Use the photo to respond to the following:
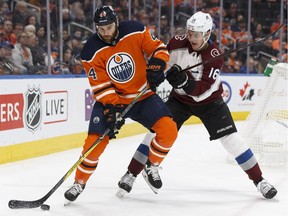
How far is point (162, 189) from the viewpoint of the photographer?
3.51 metres

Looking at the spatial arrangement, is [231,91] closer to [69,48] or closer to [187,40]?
[69,48]

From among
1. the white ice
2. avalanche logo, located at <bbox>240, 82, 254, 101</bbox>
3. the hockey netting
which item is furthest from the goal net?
avalanche logo, located at <bbox>240, 82, 254, 101</bbox>

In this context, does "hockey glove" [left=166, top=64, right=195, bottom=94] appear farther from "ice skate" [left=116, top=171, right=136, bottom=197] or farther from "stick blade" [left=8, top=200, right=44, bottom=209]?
"stick blade" [left=8, top=200, right=44, bottom=209]

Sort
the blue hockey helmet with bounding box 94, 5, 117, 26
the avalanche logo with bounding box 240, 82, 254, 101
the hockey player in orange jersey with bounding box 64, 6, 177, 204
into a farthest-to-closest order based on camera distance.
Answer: the avalanche logo with bounding box 240, 82, 254, 101, the hockey player in orange jersey with bounding box 64, 6, 177, 204, the blue hockey helmet with bounding box 94, 5, 117, 26

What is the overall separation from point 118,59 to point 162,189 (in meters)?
0.95

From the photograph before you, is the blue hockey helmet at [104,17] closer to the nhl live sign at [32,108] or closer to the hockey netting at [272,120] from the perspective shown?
the nhl live sign at [32,108]

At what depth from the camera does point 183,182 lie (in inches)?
148

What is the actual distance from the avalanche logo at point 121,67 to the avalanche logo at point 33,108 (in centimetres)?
170

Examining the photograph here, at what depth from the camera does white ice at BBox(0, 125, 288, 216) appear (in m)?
2.98

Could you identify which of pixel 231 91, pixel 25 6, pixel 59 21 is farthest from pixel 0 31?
pixel 231 91

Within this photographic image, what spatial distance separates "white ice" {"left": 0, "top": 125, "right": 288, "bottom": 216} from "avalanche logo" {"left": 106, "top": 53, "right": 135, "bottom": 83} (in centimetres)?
70

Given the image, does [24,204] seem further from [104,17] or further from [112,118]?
[104,17]

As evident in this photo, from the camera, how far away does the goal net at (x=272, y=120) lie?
4.46 m

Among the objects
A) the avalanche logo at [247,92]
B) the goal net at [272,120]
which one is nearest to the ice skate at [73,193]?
the goal net at [272,120]
